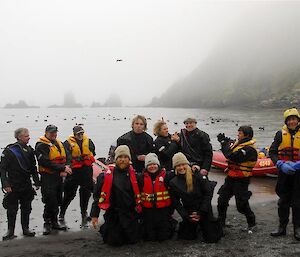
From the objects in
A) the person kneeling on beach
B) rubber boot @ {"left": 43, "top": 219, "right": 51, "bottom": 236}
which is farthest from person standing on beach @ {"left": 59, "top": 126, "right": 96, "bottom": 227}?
the person kneeling on beach

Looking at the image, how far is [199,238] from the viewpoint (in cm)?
623

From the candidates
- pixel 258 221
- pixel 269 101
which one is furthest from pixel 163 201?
Result: pixel 269 101

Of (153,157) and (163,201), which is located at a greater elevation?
(153,157)

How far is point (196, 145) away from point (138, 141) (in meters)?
1.10

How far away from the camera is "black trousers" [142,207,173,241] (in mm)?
6184

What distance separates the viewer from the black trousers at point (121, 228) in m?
6.11

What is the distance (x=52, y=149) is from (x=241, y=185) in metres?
3.58

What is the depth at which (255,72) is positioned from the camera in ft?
473

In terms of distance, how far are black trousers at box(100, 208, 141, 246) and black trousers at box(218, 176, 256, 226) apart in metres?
1.52

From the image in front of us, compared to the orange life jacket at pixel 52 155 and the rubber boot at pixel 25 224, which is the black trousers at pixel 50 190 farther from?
the rubber boot at pixel 25 224

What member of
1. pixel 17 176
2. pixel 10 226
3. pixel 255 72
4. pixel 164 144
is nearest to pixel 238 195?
pixel 164 144

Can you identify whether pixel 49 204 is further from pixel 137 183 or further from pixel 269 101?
pixel 269 101

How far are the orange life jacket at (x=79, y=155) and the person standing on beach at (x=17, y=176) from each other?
2.94 ft

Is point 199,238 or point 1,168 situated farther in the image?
point 1,168
